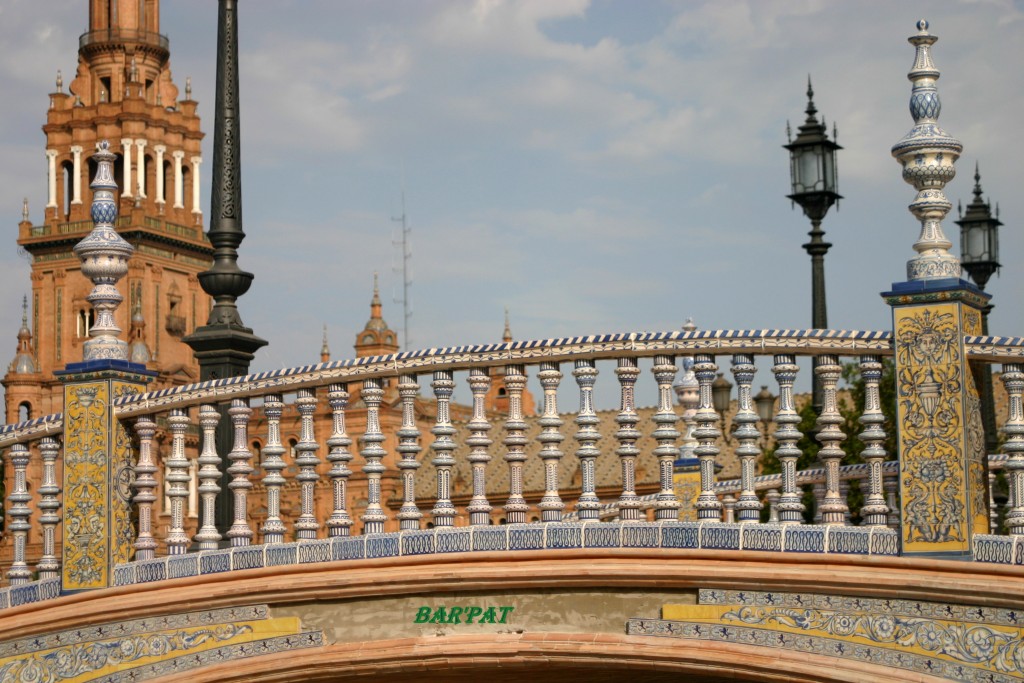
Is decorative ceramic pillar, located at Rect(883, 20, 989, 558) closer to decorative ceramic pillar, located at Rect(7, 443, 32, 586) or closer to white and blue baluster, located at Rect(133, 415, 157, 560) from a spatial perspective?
white and blue baluster, located at Rect(133, 415, 157, 560)

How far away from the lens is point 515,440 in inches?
390

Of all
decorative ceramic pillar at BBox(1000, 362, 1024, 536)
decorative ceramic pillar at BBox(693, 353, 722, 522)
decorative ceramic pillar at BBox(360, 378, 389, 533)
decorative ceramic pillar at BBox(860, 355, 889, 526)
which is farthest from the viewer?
decorative ceramic pillar at BBox(360, 378, 389, 533)

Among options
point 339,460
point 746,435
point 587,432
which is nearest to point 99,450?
point 339,460

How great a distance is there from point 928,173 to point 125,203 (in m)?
92.0

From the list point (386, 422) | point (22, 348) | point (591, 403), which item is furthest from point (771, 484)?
point (22, 348)

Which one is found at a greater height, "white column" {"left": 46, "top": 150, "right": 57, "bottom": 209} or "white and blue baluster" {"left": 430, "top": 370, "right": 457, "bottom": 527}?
"white column" {"left": 46, "top": 150, "right": 57, "bottom": 209}

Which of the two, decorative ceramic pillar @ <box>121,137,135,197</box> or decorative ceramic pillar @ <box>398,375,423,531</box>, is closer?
A: decorative ceramic pillar @ <box>398,375,423,531</box>

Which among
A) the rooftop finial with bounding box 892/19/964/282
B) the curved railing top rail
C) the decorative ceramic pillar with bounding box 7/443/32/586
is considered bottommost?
the decorative ceramic pillar with bounding box 7/443/32/586

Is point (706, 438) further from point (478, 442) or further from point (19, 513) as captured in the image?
point (19, 513)

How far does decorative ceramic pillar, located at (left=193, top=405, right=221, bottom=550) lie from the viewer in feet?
35.4

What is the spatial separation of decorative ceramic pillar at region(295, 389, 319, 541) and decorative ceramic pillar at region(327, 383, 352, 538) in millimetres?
104

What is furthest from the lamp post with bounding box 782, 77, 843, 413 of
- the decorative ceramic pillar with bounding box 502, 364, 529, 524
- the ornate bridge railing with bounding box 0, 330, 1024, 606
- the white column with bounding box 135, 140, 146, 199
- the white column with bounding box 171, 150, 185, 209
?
the white column with bounding box 171, 150, 185, 209

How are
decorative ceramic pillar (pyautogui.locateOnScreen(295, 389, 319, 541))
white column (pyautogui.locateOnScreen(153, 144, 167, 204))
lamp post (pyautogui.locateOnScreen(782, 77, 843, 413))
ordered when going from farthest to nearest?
1. white column (pyautogui.locateOnScreen(153, 144, 167, 204))
2. lamp post (pyautogui.locateOnScreen(782, 77, 843, 413))
3. decorative ceramic pillar (pyautogui.locateOnScreen(295, 389, 319, 541))

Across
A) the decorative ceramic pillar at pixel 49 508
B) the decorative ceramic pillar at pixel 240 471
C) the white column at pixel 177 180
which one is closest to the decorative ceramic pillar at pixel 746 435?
the decorative ceramic pillar at pixel 240 471
